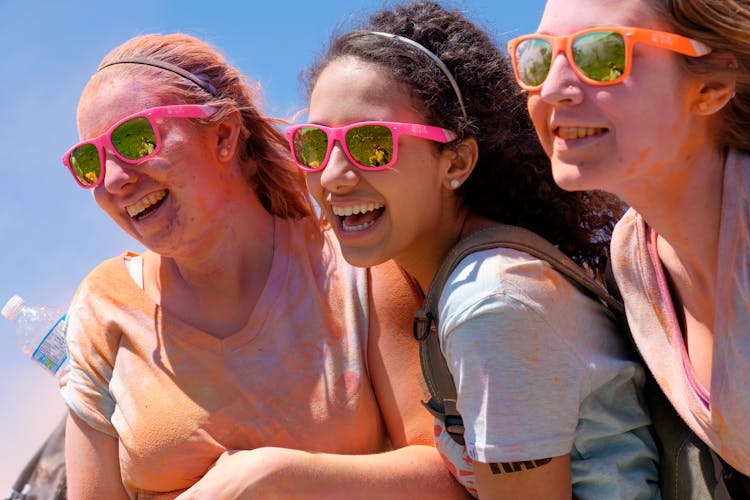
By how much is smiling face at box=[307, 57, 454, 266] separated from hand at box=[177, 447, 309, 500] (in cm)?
67

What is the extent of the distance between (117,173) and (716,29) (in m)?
1.98

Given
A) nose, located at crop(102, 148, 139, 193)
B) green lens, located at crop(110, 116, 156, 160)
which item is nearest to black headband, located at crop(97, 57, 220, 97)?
green lens, located at crop(110, 116, 156, 160)

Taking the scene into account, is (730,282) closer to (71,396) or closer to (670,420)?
→ (670,420)

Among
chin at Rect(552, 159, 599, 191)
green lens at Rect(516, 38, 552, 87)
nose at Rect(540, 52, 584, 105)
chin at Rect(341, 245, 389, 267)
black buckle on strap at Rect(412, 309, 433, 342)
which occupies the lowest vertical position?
black buckle on strap at Rect(412, 309, 433, 342)

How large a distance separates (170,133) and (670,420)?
1865 millimetres

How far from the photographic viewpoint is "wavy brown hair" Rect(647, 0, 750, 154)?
90.1 inches

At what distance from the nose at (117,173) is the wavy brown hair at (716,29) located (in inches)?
71.7

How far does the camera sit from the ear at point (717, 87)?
2330 millimetres

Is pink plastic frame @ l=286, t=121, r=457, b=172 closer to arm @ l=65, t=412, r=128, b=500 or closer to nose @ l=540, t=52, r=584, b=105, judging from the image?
nose @ l=540, t=52, r=584, b=105

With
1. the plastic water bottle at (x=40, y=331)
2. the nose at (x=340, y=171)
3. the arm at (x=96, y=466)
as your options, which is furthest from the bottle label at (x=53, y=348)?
the nose at (x=340, y=171)

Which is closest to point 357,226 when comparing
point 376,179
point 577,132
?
point 376,179

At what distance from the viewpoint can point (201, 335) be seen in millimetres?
3451

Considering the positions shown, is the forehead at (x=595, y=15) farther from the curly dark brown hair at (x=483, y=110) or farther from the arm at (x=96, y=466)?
the arm at (x=96, y=466)

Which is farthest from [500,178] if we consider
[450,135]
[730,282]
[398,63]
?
[730,282]
